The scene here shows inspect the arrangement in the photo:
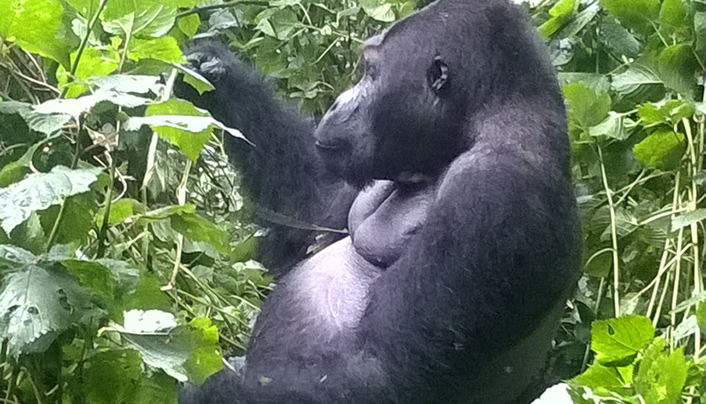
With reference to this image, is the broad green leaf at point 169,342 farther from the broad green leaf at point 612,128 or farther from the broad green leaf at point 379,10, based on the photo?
the broad green leaf at point 612,128

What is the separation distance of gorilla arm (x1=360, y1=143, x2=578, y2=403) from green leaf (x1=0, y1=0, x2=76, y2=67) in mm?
396

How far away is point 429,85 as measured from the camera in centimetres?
85

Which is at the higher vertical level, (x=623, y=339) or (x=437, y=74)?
(x=437, y=74)

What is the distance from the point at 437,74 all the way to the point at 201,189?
0.94 feet

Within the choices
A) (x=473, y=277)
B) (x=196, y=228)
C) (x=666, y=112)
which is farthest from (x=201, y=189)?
(x=666, y=112)

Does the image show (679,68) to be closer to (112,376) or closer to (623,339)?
(623,339)

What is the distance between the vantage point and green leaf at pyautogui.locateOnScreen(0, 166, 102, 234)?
1.79ft

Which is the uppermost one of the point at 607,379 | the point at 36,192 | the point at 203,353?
the point at 36,192

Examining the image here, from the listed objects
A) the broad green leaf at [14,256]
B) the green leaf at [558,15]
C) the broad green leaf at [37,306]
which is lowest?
the broad green leaf at [37,306]

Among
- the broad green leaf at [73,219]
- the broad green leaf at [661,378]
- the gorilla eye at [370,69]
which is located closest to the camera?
the broad green leaf at [73,219]

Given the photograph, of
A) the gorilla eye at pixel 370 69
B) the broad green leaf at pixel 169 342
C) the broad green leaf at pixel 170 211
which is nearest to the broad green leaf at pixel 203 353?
the broad green leaf at pixel 169 342

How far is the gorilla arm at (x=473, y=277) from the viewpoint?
768mm

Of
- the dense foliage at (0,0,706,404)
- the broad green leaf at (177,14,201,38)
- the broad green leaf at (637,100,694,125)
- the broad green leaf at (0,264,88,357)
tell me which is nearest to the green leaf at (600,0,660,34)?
the dense foliage at (0,0,706,404)

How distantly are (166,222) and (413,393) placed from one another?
0.30 meters
